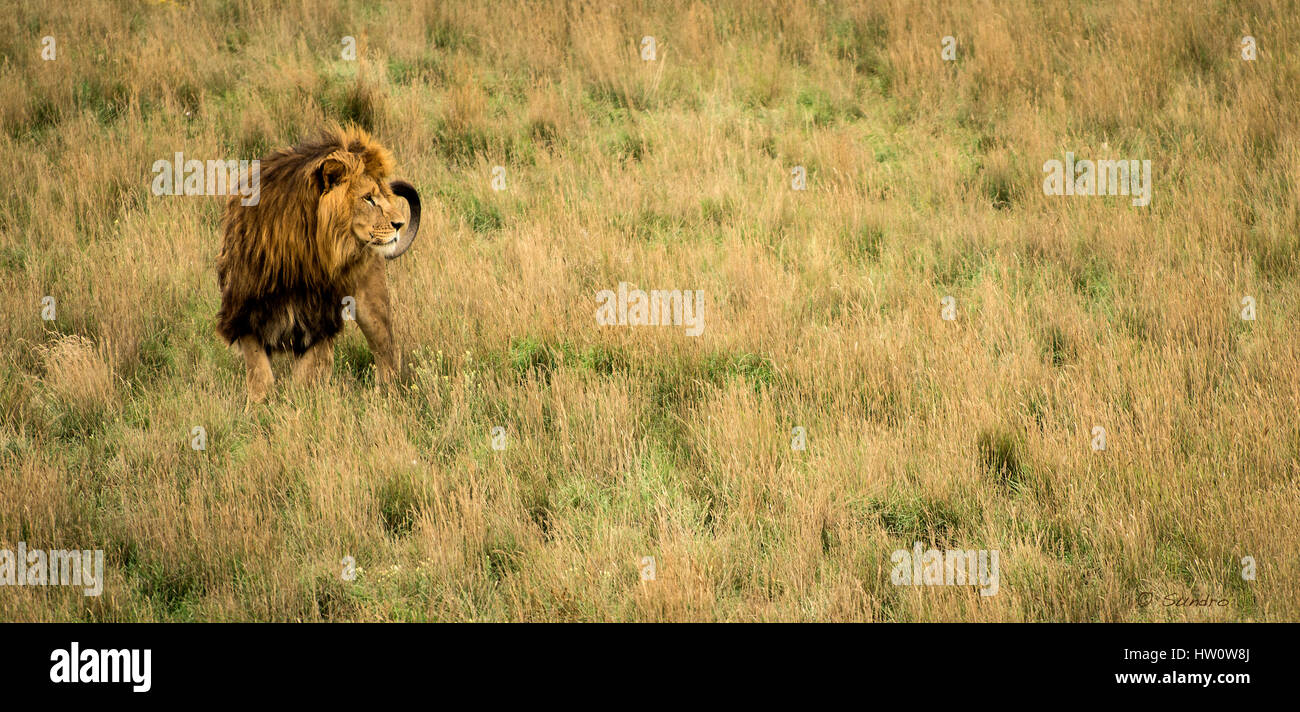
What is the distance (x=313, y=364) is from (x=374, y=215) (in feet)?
3.20

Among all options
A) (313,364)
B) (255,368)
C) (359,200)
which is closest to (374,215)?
(359,200)

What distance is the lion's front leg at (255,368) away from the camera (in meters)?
5.40

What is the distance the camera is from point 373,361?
20.1 feet

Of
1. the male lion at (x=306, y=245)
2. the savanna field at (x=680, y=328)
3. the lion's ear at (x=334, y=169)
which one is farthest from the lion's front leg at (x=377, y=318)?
the lion's ear at (x=334, y=169)

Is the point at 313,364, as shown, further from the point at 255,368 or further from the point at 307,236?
the point at 307,236

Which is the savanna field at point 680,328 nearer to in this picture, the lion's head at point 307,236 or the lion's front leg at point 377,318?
the lion's front leg at point 377,318

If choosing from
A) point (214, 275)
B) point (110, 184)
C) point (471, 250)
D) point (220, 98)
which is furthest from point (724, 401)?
point (220, 98)

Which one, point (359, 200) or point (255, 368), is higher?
point (359, 200)

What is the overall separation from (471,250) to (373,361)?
1433mm

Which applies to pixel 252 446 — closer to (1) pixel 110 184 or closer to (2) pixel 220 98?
(1) pixel 110 184

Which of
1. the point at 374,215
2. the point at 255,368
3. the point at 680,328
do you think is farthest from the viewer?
the point at 680,328

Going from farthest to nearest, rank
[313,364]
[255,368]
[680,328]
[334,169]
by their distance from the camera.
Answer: [680,328], [313,364], [255,368], [334,169]

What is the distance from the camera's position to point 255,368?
5.42 m

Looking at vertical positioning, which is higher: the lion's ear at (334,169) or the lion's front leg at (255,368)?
the lion's ear at (334,169)
